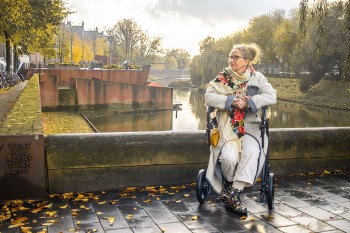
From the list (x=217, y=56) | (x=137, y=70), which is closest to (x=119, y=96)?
(x=137, y=70)

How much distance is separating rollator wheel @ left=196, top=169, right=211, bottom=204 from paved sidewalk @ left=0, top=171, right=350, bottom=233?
9cm

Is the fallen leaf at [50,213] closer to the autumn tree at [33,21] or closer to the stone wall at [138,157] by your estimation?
the stone wall at [138,157]

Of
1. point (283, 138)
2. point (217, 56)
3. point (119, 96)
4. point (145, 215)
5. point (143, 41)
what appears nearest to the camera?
point (145, 215)

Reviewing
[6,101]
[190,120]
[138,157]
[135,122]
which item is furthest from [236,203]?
[190,120]

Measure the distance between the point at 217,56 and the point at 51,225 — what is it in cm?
5654

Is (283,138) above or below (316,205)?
above

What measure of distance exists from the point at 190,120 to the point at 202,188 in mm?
33444

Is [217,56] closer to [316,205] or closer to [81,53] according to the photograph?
[81,53]

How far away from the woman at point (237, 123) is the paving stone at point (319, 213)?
0.71 m

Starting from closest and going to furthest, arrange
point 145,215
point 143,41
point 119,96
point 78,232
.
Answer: point 78,232 → point 145,215 → point 119,96 → point 143,41

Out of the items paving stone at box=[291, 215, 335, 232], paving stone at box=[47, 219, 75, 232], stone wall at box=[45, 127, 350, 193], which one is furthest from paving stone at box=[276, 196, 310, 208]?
paving stone at box=[47, 219, 75, 232]

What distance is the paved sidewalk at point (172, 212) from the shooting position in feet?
12.7

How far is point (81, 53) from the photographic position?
244 ft

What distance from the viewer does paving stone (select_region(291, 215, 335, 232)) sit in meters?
3.88
